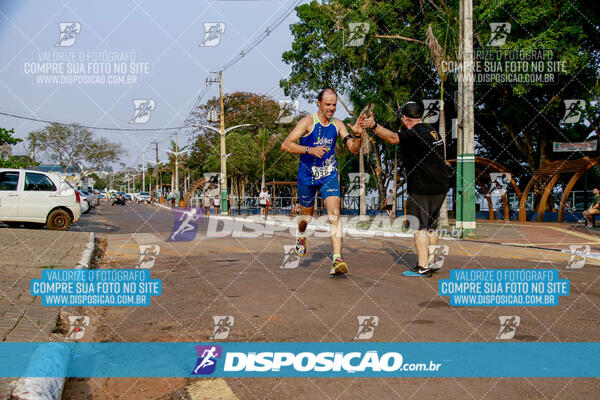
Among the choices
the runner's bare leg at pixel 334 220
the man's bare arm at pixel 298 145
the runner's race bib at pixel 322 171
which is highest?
Result: the man's bare arm at pixel 298 145

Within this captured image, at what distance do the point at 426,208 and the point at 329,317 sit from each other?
2799mm

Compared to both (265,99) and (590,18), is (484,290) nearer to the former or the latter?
(590,18)

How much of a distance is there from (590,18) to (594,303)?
19.8m

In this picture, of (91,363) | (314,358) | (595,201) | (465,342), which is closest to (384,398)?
A: (314,358)

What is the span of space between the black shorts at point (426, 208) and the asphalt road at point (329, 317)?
658mm

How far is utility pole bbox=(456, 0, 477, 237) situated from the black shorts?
8.19m

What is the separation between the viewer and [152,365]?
3230 millimetres

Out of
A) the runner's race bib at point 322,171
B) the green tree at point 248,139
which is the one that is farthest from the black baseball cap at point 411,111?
the green tree at point 248,139

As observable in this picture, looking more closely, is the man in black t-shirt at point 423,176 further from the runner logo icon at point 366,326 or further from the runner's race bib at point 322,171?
the runner logo icon at point 366,326

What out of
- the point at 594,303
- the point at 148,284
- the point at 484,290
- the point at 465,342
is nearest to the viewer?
the point at 465,342

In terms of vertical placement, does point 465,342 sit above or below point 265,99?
below

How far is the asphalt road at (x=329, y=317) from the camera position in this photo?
9.18ft

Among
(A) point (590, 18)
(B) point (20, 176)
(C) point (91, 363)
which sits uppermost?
(A) point (590, 18)

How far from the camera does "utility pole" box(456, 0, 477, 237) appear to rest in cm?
1429
